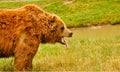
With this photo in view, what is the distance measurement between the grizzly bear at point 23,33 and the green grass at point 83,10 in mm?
19942

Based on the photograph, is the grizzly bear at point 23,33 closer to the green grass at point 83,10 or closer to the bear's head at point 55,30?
the bear's head at point 55,30

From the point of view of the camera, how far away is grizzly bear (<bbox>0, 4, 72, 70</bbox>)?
871cm

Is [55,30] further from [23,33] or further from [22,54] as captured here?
[22,54]

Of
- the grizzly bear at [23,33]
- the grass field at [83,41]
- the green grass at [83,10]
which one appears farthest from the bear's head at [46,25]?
the green grass at [83,10]

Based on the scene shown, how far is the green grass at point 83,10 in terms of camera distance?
30.0m


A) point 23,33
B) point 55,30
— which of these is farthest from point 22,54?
point 55,30

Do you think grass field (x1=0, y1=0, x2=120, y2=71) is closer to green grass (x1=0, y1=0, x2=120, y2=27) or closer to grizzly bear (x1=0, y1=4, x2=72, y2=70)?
green grass (x1=0, y1=0, x2=120, y2=27)

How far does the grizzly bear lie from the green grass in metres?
19.9

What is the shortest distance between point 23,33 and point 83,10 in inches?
1015

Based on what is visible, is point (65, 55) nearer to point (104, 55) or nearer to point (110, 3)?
point (104, 55)

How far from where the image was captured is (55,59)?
10656mm

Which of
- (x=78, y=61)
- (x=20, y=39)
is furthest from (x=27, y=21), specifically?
(x=78, y=61)

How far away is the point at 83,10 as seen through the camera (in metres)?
34.3

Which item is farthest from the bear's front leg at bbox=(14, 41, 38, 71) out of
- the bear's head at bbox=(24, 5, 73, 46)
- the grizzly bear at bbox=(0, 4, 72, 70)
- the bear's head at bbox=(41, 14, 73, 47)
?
the bear's head at bbox=(41, 14, 73, 47)
